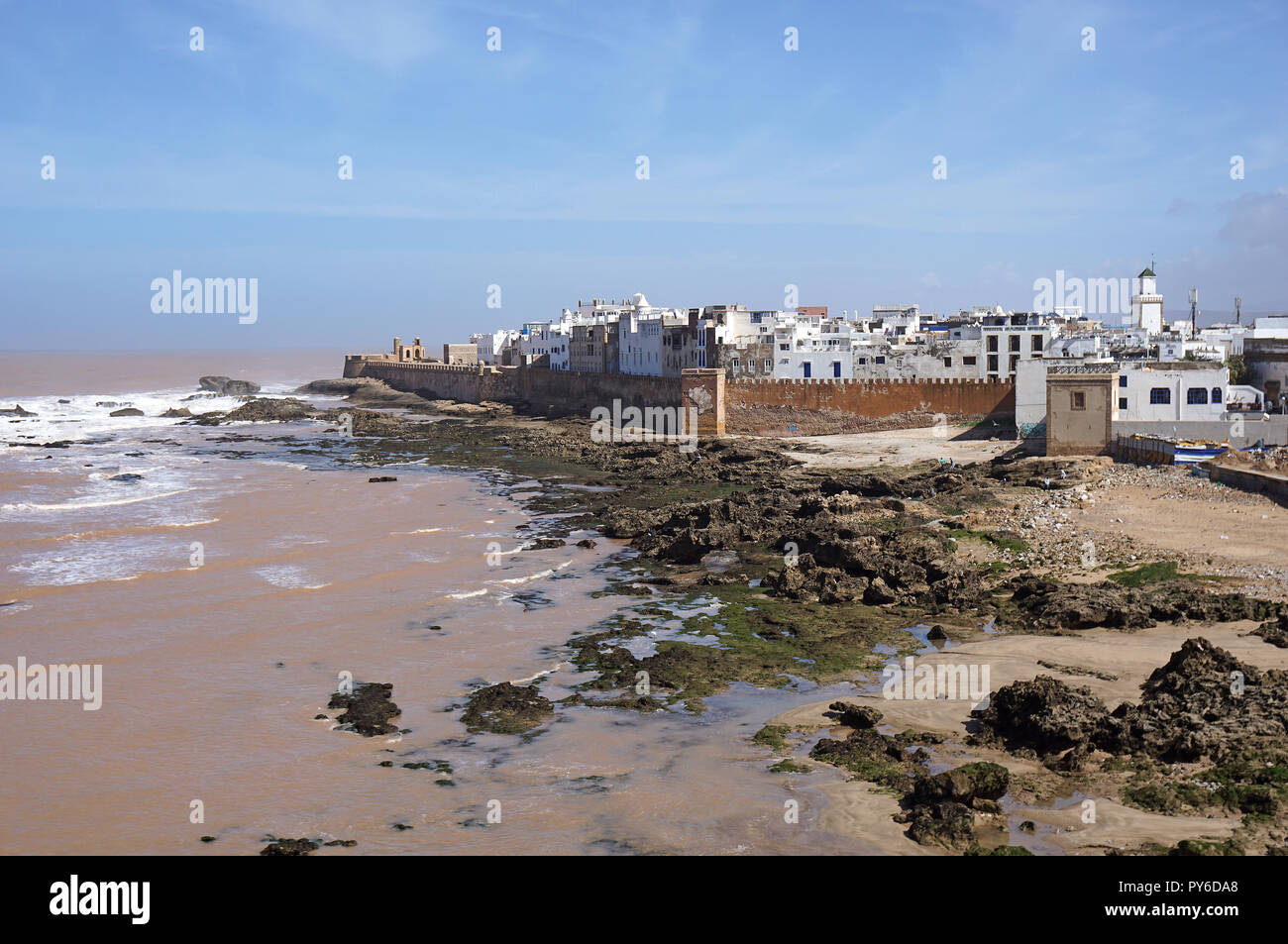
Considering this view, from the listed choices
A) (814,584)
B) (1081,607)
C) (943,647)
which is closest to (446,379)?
(814,584)

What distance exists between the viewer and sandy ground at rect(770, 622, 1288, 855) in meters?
10.3

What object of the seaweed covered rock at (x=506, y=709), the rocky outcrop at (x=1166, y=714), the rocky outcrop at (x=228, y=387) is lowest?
the seaweed covered rock at (x=506, y=709)

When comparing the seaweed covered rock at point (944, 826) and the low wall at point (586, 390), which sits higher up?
the low wall at point (586, 390)

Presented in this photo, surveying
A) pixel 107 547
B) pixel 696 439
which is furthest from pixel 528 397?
pixel 107 547

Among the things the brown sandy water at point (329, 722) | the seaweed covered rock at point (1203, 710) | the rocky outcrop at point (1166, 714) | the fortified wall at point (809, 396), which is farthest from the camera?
the fortified wall at point (809, 396)

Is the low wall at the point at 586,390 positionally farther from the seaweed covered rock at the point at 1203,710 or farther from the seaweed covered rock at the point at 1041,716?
the seaweed covered rock at the point at 1203,710

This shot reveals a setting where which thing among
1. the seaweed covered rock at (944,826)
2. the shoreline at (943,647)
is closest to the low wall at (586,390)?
the shoreline at (943,647)

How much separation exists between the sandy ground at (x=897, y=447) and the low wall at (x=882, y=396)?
54.6 inches

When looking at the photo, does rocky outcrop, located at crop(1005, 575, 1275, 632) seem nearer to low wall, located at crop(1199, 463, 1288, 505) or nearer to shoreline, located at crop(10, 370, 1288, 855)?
shoreline, located at crop(10, 370, 1288, 855)

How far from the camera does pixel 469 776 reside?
1268 centimetres

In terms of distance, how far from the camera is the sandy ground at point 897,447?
134ft

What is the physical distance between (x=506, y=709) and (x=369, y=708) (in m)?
1.94
